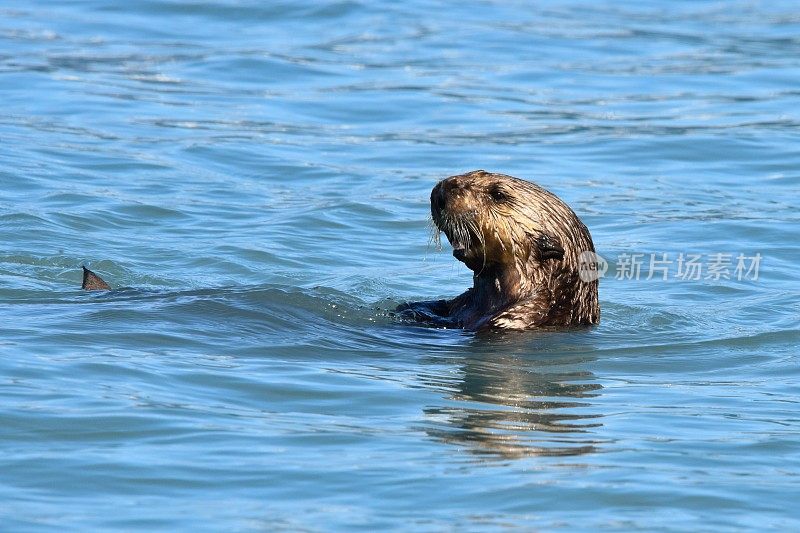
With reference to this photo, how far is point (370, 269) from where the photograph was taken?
9.60m

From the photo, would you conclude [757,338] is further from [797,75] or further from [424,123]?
[797,75]

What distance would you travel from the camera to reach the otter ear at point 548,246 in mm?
7039

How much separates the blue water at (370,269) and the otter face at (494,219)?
418mm

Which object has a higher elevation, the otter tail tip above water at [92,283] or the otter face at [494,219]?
the otter face at [494,219]

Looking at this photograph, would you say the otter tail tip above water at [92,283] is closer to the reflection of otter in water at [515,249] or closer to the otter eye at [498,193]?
the reflection of otter in water at [515,249]

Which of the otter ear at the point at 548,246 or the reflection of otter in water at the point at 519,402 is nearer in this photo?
the reflection of otter in water at the point at 519,402

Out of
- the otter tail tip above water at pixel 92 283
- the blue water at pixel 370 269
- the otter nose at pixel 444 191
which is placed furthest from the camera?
the otter tail tip above water at pixel 92 283

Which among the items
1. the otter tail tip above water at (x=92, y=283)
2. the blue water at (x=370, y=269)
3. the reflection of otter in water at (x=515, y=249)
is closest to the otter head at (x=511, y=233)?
the reflection of otter in water at (x=515, y=249)

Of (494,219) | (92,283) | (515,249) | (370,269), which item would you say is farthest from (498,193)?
(370,269)

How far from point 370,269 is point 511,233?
8.86 feet

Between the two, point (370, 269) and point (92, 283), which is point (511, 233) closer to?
point (92, 283)

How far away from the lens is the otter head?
271 inches

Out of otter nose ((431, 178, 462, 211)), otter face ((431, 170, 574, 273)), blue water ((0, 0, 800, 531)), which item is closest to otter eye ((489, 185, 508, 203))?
otter face ((431, 170, 574, 273))

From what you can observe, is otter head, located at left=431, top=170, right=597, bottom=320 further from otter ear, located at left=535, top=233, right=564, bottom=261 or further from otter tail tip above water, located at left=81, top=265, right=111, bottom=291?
otter tail tip above water, located at left=81, top=265, right=111, bottom=291
